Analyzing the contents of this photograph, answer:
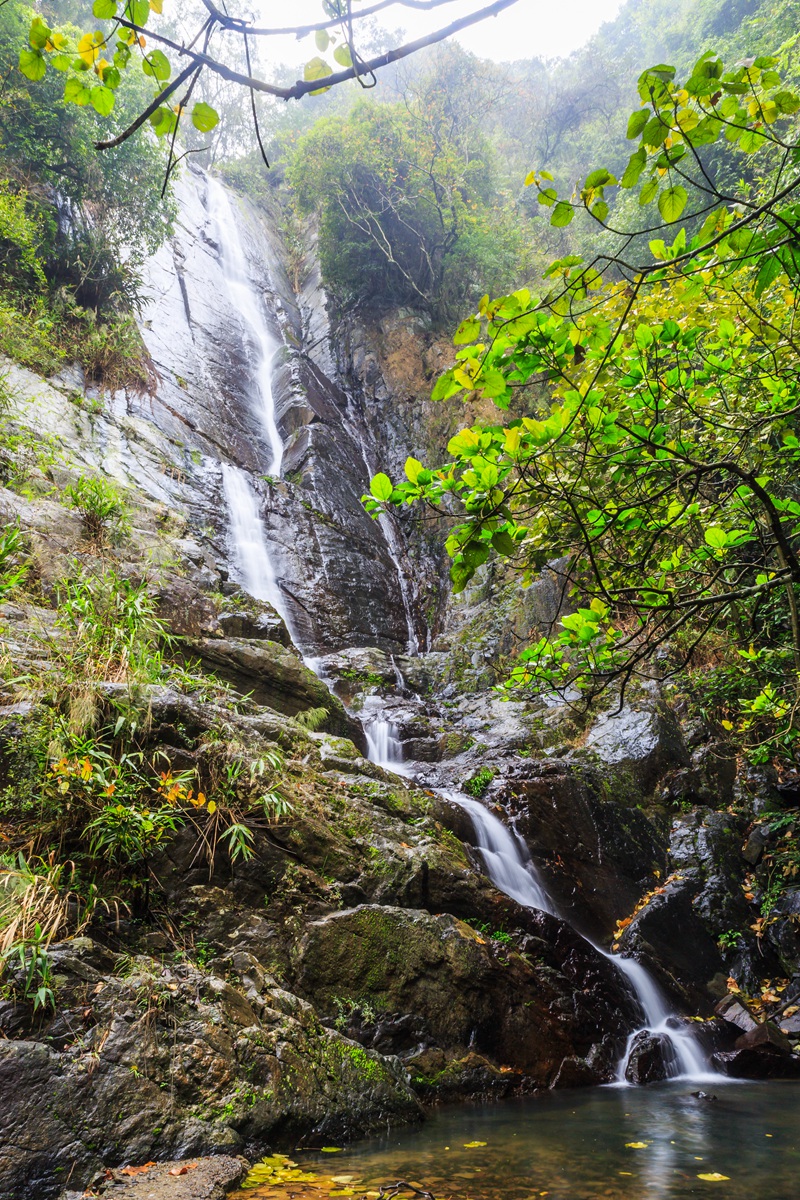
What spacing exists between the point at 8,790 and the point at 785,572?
407 cm

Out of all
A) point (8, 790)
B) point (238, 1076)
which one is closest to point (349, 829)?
point (238, 1076)

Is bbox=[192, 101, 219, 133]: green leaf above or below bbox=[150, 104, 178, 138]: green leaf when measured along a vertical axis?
above

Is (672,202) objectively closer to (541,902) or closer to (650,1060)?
(650,1060)

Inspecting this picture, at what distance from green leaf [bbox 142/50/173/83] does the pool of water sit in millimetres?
3648

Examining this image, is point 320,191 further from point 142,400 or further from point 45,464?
point 45,464

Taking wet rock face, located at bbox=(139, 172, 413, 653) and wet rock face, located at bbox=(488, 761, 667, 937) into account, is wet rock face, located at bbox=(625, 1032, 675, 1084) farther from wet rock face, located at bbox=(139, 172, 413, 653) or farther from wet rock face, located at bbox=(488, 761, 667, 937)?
wet rock face, located at bbox=(139, 172, 413, 653)

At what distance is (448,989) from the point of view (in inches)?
177

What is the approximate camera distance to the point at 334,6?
54.9 inches

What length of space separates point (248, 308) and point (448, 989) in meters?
20.3

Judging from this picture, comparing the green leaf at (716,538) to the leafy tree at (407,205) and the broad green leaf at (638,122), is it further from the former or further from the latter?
the leafy tree at (407,205)

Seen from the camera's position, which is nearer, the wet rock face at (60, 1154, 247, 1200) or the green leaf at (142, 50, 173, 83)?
the green leaf at (142, 50, 173, 83)

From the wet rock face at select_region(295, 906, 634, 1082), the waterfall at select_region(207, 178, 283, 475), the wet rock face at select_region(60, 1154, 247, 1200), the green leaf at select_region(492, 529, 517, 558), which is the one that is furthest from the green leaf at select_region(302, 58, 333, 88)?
the waterfall at select_region(207, 178, 283, 475)

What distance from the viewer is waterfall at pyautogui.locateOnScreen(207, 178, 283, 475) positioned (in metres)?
16.4

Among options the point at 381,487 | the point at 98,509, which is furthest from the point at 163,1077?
the point at 98,509
